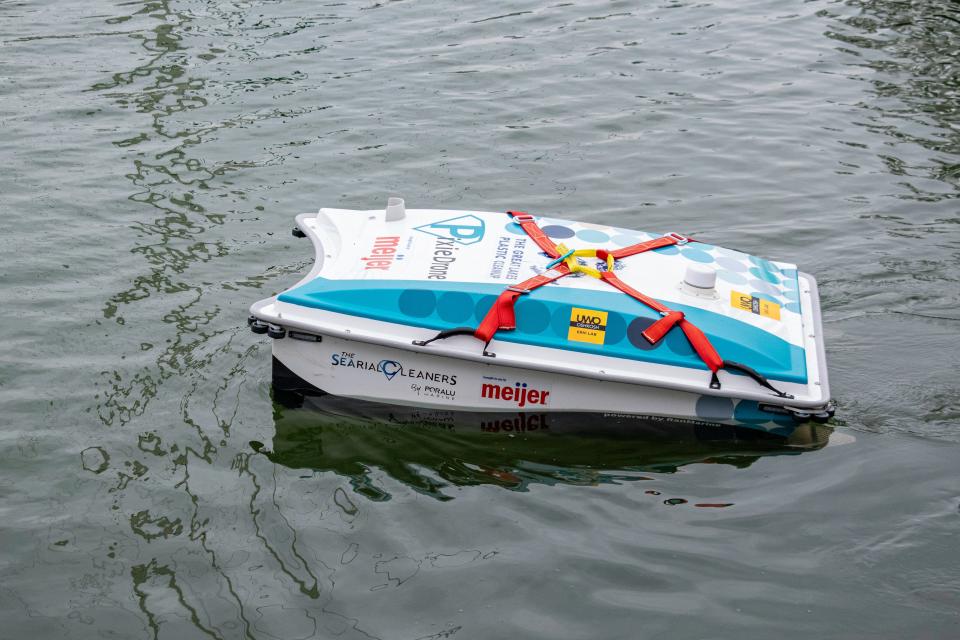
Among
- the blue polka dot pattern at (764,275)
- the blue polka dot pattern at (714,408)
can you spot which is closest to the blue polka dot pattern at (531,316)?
the blue polka dot pattern at (714,408)

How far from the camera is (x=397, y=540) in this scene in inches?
269

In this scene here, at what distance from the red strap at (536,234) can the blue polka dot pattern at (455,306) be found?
0.79 metres

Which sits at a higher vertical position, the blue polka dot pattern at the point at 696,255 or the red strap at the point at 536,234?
the red strap at the point at 536,234

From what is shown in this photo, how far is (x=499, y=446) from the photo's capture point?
7730 millimetres

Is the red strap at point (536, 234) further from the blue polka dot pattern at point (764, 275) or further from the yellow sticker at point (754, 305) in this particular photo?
the blue polka dot pattern at point (764, 275)

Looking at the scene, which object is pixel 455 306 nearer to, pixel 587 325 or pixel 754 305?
pixel 587 325

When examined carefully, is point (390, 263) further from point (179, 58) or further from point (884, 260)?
point (179, 58)

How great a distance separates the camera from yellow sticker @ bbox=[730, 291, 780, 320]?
24.8 ft

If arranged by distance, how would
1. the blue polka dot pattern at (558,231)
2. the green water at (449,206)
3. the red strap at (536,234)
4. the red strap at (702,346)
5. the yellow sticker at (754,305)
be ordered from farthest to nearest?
1. the blue polka dot pattern at (558,231)
2. the red strap at (536,234)
3. the yellow sticker at (754,305)
4. the red strap at (702,346)
5. the green water at (449,206)

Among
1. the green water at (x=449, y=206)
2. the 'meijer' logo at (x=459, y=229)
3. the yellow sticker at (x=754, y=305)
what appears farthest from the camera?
the 'meijer' logo at (x=459, y=229)

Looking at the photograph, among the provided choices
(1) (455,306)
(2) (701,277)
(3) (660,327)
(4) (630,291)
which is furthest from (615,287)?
(1) (455,306)

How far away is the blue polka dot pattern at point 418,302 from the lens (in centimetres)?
747

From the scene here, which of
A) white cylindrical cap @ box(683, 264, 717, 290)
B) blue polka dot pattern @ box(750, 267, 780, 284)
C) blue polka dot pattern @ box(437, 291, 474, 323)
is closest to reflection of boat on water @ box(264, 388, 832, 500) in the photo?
blue polka dot pattern @ box(437, 291, 474, 323)

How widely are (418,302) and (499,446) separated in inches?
47.7
